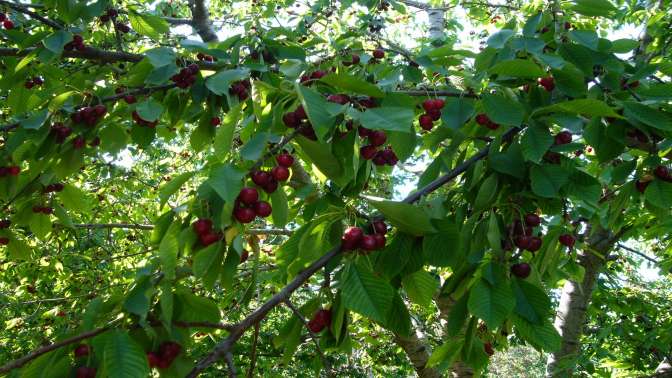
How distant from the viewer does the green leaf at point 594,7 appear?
189 centimetres

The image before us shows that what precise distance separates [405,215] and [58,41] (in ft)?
4.90

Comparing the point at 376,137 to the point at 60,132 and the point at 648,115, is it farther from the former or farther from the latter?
the point at 60,132

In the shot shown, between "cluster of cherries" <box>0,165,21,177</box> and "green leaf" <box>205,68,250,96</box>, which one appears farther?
"cluster of cherries" <box>0,165,21,177</box>

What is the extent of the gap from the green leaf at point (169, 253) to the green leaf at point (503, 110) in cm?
88

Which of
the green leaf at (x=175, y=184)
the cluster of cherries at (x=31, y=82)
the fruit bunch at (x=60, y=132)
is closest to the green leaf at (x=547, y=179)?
the green leaf at (x=175, y=184)

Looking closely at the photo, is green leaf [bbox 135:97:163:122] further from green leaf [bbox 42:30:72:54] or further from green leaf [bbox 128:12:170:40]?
green leaf [bbox 128:12:170:40]

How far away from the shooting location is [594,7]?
1.93 m

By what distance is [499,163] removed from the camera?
1570 mm

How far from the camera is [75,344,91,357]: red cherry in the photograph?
1302 millimetres

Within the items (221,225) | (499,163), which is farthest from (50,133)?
(499,163)

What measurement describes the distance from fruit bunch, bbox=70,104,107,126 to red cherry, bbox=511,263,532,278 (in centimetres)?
146

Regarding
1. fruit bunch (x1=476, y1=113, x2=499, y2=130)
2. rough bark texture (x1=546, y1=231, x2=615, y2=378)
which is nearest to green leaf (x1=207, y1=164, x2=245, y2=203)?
fruit bunch (x1=476, y1=113, x2=499, y2=130)

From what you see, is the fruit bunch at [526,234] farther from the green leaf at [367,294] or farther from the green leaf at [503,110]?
the green leaf at [367,294]

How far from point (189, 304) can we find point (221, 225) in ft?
1.11
